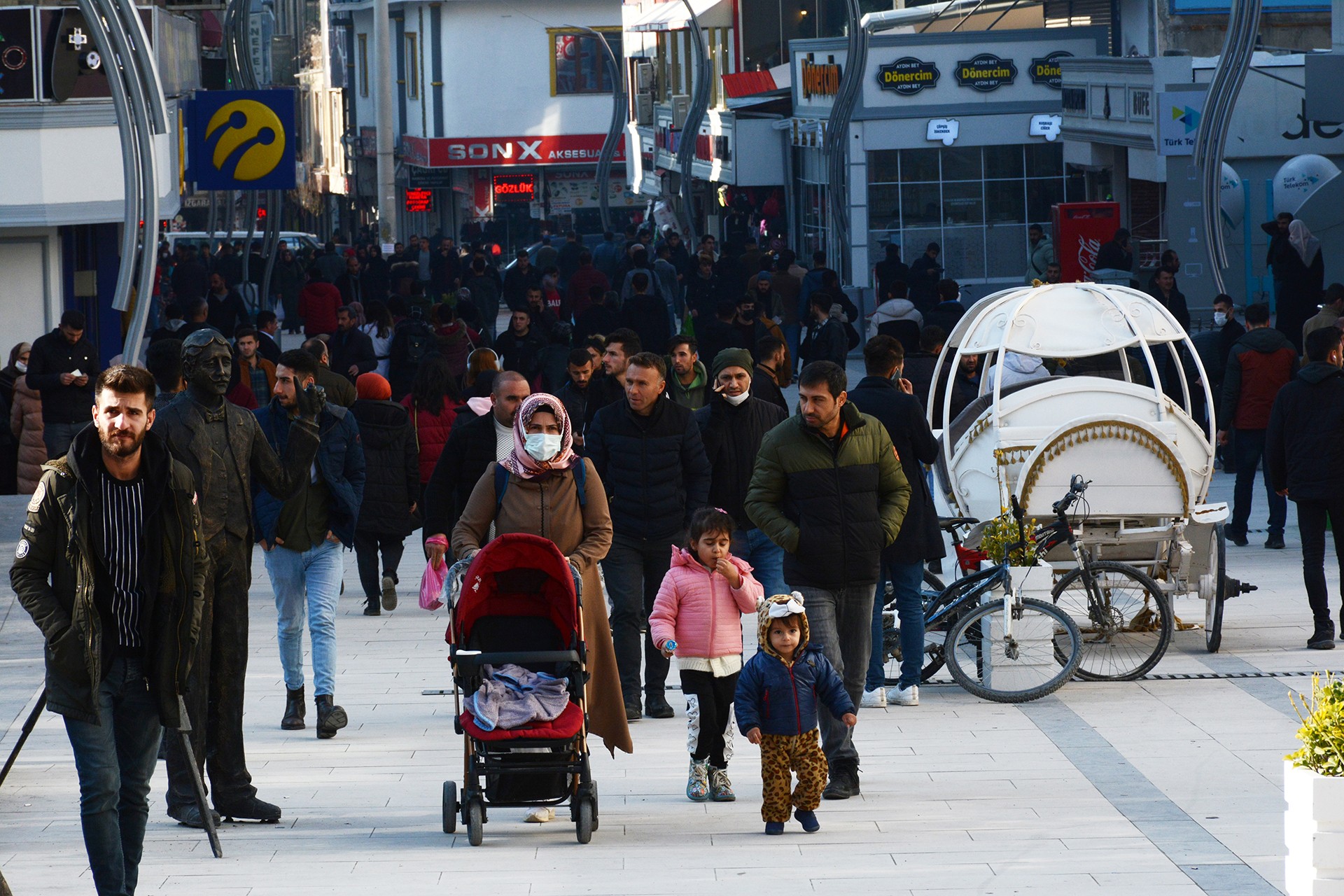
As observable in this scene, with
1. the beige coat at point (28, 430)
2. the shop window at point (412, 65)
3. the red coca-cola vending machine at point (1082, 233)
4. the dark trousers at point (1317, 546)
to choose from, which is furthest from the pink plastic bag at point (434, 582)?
the shop window at point (412, 65)

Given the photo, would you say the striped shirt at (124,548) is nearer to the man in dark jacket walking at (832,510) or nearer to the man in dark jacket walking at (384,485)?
the man in dark jacket walking at (832,510)

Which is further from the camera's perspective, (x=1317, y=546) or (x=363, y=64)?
(x=363, y=64)

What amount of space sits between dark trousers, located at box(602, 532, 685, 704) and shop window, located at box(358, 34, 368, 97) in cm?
7255

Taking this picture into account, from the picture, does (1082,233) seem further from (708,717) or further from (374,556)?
(708,717)

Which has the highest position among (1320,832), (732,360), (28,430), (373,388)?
(732,360)

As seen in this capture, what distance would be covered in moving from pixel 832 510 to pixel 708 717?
0.96 m

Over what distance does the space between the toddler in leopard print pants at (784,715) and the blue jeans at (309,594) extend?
2508 millimetres

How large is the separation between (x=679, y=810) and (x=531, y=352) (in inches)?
395

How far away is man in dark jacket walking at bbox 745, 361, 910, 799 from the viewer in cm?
817

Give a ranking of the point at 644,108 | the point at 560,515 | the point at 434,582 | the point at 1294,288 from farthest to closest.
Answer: the point at 644,108
the point at 1294,288
the point at 434,582
the point at 560,515

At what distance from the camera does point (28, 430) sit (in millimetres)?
16562

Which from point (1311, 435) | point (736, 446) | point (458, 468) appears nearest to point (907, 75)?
point (1311, 435)

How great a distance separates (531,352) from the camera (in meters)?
17.7

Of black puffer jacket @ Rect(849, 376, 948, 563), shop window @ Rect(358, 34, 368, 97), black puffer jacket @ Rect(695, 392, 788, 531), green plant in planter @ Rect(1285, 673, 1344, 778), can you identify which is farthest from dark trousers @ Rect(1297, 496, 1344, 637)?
shop window @ Rect(358, 34, 368, 97)
